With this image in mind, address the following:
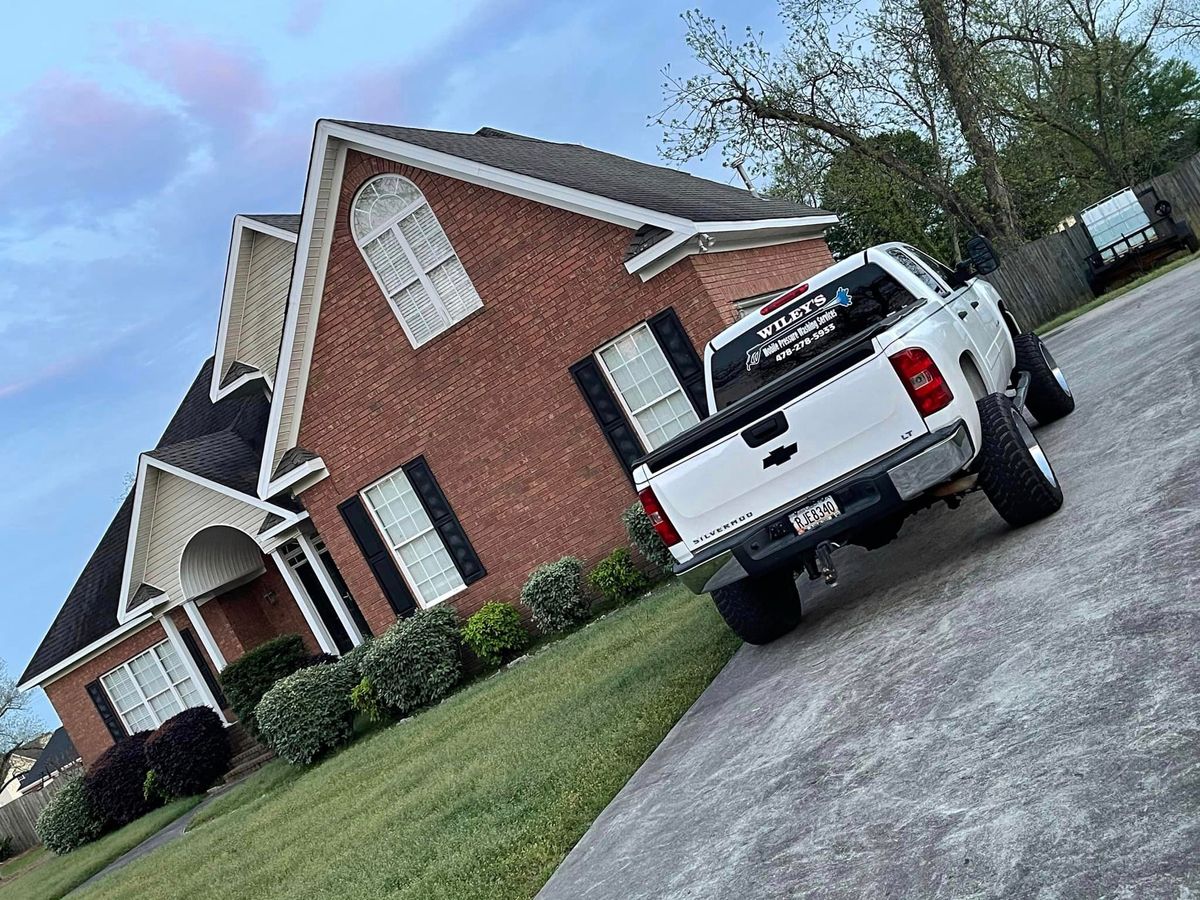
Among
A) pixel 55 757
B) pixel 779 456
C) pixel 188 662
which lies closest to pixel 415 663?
pixel 188 662

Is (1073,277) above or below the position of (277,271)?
below

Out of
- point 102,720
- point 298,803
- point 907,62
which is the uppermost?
point 907,62

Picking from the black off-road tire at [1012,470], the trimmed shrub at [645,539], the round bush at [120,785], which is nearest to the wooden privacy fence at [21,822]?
the round bush at [120,785]

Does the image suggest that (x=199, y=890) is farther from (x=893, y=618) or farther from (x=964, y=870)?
(x=964, y=870)

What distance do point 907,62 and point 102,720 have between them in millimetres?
26492

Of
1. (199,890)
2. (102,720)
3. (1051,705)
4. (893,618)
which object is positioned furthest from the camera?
(102,720)

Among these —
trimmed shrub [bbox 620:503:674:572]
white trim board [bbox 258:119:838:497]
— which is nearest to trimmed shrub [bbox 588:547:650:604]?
trimmed shrub [bbox 620:503:674:572]

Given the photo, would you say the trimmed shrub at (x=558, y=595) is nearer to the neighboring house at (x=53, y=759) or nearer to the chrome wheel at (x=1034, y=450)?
the chrome wheel at (x=1034, y=450)

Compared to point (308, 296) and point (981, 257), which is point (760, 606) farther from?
point (308, 296)

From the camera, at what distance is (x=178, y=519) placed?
23.0 metres

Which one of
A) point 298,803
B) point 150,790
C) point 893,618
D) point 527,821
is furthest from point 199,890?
point 150,790

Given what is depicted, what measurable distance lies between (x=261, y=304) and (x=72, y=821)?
1112 cm

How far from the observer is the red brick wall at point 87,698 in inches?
986

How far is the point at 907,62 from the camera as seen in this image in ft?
106
